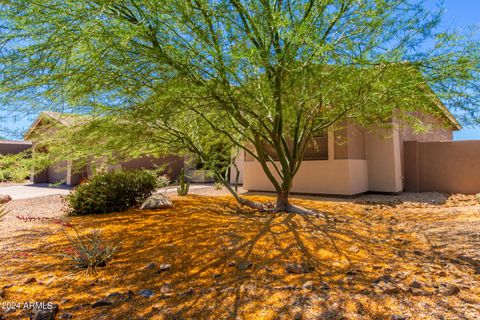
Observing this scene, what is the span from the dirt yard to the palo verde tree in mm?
2166

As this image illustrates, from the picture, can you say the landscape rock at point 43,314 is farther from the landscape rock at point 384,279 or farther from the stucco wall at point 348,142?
the stucco wall at point 348,142

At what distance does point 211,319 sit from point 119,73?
11.4 feet

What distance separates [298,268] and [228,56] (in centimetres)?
305

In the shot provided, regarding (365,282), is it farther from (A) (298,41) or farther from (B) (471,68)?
(B) (471,68)

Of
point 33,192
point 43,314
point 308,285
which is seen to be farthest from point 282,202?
point 33,192

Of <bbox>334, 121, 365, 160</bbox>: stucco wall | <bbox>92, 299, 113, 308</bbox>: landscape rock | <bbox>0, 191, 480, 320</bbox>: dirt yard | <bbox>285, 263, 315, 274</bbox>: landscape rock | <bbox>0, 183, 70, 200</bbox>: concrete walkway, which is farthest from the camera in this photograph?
<bbox>0, 183, 70, 200</bbox>: concrete walkway

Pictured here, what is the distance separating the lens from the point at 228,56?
4.43 meters

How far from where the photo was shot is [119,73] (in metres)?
4.35

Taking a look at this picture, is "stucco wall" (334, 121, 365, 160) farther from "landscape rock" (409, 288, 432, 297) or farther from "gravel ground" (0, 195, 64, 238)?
"gravel ground" (0, 195, 64, 238)

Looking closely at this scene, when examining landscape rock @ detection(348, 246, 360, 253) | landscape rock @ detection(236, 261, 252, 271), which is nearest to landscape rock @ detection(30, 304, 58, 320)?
landscape rock @ detection(236, 261, 252, 271)

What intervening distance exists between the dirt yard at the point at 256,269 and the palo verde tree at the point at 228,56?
2166mm

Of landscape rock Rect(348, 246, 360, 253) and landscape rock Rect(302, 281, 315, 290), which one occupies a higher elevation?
landscape rock Rect(348, 246, 360, 253)

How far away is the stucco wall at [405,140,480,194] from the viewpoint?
1171cm

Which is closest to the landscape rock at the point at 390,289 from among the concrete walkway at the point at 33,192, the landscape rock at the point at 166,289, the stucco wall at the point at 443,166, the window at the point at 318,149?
the landscape rock at the point at 166,289
